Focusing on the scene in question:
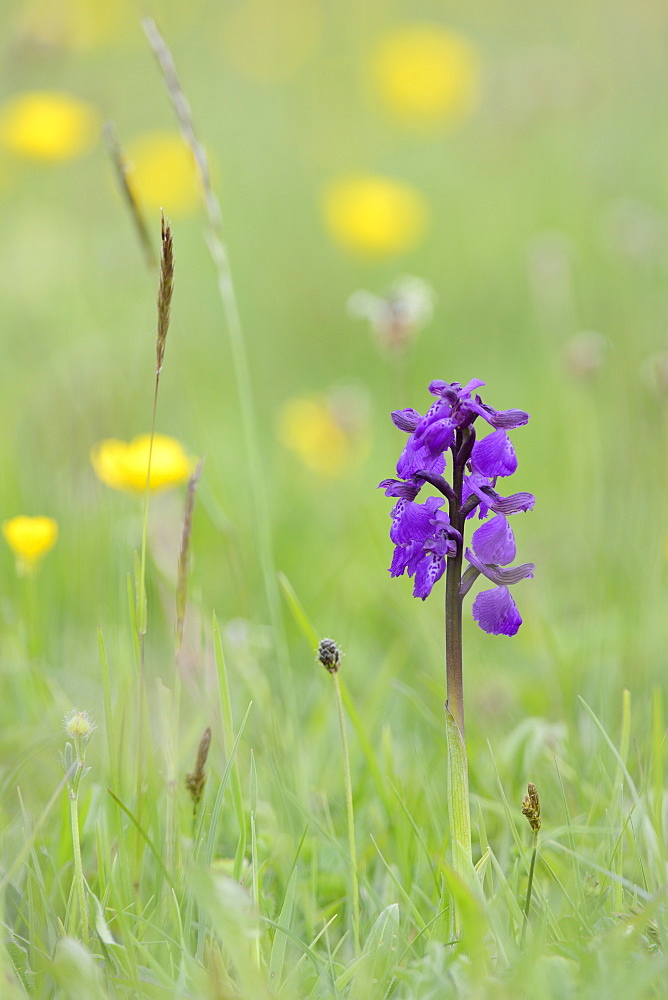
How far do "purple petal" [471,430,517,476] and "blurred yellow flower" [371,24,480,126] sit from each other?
6.02 m

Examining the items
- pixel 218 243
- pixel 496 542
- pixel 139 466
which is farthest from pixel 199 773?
pixel 218 243

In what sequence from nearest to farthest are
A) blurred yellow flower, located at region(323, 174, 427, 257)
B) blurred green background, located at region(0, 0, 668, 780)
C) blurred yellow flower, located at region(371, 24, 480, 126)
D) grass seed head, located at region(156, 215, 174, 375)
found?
grass seed head, located at region(156, 215, 174, 375)
blurred green background, located at region(0, 0, 668, 780)
blurred yellow flower, located at region(323, 174, 427, 257)
blurred yellow flower, located at region(371, 24, 480, 126)

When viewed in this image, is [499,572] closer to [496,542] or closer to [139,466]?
[496,542]

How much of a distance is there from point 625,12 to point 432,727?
7296 millimetres

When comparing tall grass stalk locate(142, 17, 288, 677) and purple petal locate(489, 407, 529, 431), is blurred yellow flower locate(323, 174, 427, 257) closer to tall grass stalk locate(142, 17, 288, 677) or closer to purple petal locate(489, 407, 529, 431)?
tall grass stalk locate(142, 17, 288, 677)

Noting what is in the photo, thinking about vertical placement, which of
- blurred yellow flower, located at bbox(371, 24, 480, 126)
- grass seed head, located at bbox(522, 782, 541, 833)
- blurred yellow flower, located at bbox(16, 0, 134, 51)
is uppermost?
blurred yellow flower, located at bbox(371, 24, 480, 126)

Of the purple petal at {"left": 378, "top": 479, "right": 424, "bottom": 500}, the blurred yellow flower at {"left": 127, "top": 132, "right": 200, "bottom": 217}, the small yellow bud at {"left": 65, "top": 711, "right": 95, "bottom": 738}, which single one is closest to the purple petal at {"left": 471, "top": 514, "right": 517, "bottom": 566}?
the purple petal at {"left": 378, "top": 479, "right": 424, "bottom": 500}

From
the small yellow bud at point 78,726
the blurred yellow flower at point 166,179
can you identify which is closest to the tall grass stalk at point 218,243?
the small yellow bud at point 78,726

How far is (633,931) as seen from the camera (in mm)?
1333

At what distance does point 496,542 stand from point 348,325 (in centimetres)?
421

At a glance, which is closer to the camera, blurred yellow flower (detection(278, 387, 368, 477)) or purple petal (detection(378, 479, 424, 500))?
purple petal (detection(378, 479, 424, 500))

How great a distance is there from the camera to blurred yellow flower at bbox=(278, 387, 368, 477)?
3844 mm

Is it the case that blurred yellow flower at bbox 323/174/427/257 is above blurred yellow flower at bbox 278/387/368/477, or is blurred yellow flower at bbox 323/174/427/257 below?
above

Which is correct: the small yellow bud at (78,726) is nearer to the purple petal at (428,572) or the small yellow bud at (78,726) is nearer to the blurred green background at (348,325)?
the purple petal at (428,572)
